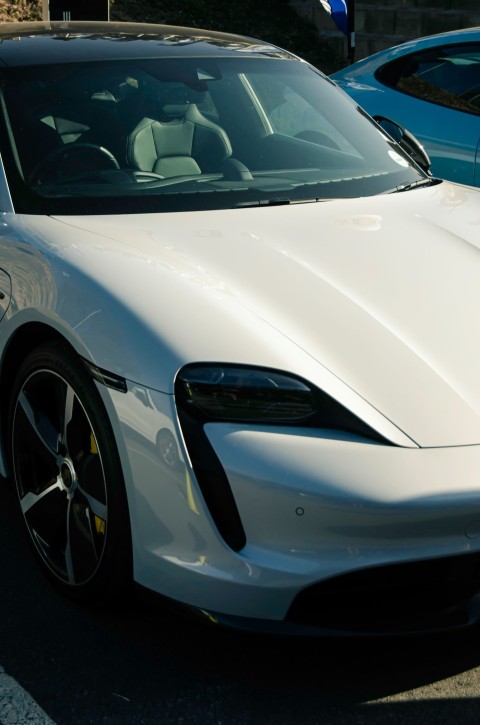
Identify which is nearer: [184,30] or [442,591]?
[442,591]

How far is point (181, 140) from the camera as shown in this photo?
13.5 ft

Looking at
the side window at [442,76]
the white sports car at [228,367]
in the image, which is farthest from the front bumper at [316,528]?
the side window at [442,76]

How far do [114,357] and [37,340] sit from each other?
0.53 meters

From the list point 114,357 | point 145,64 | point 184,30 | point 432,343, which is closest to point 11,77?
point 145,64

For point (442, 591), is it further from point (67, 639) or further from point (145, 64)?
point (145, 64)

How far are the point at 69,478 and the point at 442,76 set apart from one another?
14.5ft

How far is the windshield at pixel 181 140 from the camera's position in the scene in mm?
3713

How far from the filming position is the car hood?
2.78 meters

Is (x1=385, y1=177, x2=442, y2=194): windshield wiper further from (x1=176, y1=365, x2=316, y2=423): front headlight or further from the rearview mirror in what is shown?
(x1=176, y1=365, x2=316, y2=423): front headlight

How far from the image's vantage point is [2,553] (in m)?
3.49

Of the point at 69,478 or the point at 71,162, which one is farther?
the point at 71,162

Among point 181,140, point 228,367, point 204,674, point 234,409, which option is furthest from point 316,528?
point 181,140

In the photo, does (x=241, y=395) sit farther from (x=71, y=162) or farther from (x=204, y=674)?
(x=71, y=162)

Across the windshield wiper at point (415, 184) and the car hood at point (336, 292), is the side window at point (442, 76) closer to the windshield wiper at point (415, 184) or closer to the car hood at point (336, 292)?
the windshield wiper at point (415, 184)
